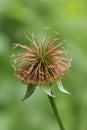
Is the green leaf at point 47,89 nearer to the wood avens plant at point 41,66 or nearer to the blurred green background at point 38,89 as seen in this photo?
the wood avens plant at point 41,66

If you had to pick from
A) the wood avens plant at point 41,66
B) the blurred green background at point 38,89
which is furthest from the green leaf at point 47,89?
the blurred green background at point 38,89

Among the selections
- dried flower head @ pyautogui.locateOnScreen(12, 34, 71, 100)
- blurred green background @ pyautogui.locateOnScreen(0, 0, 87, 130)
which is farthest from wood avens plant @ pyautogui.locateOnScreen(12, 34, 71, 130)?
blurred green background @ pyautogui.locateOnScreen(0, 0, 87, 130)

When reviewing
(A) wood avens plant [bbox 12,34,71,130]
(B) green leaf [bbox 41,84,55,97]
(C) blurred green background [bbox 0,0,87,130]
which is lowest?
(C) blurred green background [bbox 0,0,87,130]

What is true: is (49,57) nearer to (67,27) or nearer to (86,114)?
(86,114)

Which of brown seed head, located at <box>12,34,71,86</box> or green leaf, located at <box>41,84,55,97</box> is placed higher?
brown seed head, located at <box>12,34,71,86</box>

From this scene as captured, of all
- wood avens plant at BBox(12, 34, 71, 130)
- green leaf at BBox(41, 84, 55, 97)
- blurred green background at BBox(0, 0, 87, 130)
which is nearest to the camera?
green leaf at BBox(41, 84, 55, 97)

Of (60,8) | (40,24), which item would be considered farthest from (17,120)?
(60,8)

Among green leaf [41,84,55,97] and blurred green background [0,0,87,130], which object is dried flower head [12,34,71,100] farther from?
blurred green background [0,0,87,130]
